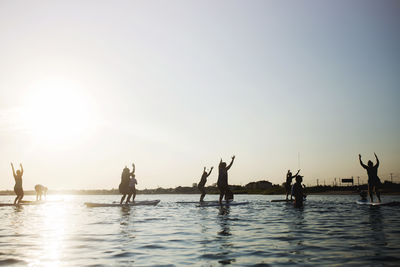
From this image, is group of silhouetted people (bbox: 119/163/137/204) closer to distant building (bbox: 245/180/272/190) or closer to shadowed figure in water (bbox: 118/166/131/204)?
shadowed figure in water (bbox: 118/166/131/204)

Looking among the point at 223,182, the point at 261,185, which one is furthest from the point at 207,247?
the point at 261,185

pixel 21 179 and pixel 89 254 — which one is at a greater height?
pixel 21 179

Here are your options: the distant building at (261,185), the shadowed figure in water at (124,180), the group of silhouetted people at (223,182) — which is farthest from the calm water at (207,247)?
the distant building at (261,185)

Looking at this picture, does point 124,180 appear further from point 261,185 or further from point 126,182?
point 261,185

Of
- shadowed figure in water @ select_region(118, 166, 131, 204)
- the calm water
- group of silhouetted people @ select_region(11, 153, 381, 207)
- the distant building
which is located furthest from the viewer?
the distant building

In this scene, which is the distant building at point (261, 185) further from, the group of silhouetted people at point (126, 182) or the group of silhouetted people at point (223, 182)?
the group of silhouetted people at point (126, 182)

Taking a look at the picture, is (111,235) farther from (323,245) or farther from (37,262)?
(323,245)

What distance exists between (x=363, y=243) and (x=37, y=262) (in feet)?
20.2

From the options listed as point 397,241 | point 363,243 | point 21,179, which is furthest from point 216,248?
point 21,179

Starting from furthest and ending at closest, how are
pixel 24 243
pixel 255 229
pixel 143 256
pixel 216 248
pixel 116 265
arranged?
pixel 255 229
pixel 24 243
pixel 216 248
pixel 143 256
pixel 116 265

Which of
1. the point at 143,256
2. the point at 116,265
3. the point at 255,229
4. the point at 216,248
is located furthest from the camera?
the point at 255,229

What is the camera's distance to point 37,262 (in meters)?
5.65

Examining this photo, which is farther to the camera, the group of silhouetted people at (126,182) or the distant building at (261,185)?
the distant building at (261,185)

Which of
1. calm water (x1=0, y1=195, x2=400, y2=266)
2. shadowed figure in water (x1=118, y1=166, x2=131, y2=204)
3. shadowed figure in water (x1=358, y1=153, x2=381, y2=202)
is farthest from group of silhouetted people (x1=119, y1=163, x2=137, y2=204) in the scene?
shadowed figure in water (x1=358, y1=153, x2=381, y2=202)
